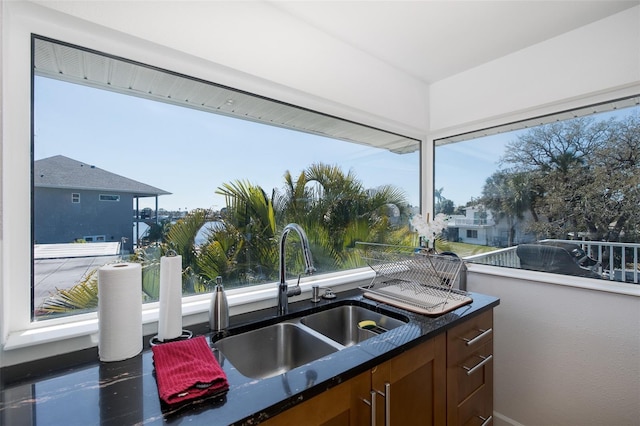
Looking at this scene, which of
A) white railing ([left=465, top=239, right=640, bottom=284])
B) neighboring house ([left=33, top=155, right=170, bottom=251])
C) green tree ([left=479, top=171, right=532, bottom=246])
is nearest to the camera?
neighboring house ([left=33, top=155, right=170, bottom=251])

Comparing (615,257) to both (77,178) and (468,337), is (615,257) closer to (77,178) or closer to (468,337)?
(468,337)

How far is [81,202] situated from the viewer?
1.11 meters

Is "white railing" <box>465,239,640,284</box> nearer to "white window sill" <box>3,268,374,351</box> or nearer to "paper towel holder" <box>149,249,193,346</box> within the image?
"white window sill" <box>3,268,374,351</box>

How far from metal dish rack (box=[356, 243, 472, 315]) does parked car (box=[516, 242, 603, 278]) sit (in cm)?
66

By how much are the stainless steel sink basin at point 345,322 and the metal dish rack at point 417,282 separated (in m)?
0.11

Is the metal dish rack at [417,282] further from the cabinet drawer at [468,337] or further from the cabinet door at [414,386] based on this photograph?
the cabinet door at [414,386]

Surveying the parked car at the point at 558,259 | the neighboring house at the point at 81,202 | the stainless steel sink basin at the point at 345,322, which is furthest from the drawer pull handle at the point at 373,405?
the parked car at the point at 558,259

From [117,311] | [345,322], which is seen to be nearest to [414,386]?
[345,322]

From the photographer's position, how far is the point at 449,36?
1.69 meters

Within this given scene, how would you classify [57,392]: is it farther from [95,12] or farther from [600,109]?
[600,109]

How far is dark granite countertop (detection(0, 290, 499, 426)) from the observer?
27.1 inches

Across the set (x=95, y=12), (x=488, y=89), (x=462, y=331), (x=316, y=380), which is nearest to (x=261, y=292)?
(x=316, y=380)

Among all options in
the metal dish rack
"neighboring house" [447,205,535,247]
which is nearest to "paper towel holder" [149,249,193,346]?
the metal dish rack

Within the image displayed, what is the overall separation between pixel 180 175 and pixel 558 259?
89.5 inches
